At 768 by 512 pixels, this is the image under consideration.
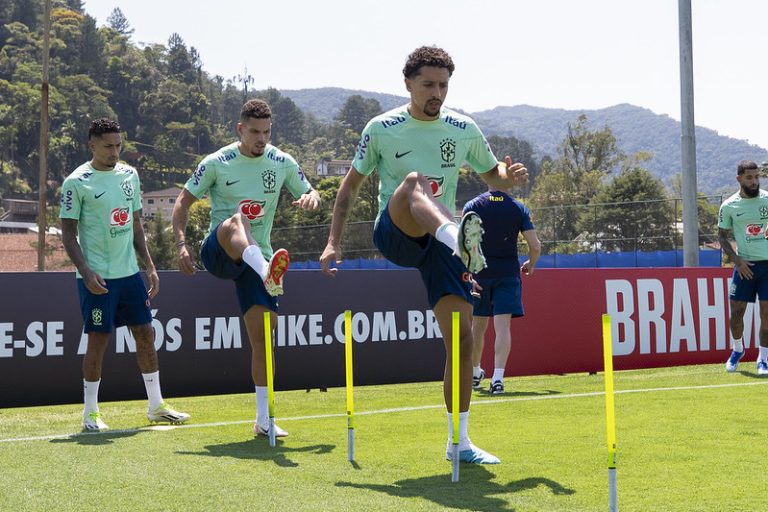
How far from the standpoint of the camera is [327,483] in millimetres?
4738

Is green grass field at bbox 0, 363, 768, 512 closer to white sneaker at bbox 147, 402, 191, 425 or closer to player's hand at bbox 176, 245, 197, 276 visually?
white sneaker at bbox 147, 402, 191, 425

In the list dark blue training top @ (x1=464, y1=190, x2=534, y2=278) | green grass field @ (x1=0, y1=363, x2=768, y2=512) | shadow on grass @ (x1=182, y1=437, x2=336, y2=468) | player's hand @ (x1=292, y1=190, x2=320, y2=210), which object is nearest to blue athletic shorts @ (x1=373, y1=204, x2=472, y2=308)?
green grass field @ (x1=0, y1=363, x2=768, y2=512)

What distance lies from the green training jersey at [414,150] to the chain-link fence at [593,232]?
31.3 meters

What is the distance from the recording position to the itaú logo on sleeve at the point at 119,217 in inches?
297

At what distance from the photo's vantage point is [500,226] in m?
9.40

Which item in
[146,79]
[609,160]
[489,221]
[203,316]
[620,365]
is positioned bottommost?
[620,365]

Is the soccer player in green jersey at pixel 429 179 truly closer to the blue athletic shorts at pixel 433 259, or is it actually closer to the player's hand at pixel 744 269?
the blue athletic shorts at pixel 433 259

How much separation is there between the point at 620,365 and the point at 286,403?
15.6ft

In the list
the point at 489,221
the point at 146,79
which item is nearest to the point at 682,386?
the point at 489,221

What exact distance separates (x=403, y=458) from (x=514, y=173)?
165 centimetres

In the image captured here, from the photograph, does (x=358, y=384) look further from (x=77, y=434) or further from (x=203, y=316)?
(x=77, y=434)

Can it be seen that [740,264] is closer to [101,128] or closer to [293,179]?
[293,179]

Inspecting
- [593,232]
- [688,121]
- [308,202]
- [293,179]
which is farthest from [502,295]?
[593,232]

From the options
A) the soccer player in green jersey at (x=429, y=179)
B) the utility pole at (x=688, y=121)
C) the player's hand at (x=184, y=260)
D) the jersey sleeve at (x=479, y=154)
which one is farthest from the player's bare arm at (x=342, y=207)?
the utility pole at (x=688, y=121)
